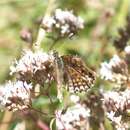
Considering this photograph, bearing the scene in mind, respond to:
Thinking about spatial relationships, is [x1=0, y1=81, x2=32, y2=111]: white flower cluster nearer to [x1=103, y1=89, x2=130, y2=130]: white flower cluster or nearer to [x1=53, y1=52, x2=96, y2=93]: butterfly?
[x1=53, y1=52, x2=96, y2=93]: butterfly

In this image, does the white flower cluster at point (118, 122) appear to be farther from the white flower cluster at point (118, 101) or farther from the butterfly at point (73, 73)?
the butterfly at point (73, 73)

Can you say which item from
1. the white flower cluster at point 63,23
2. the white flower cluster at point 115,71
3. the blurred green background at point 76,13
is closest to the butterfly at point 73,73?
the white flower cluster at point 115,71

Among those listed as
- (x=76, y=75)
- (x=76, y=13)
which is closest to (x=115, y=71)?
(x=76, y=75)

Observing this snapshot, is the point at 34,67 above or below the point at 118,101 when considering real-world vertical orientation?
above

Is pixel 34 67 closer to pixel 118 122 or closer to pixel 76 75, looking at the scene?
pixel 76 75

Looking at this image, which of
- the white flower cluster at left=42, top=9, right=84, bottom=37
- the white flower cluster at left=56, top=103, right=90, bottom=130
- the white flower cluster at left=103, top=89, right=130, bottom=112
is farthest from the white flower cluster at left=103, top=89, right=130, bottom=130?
the white flower cluster at left=42, top=9, right=84, bottom=37
